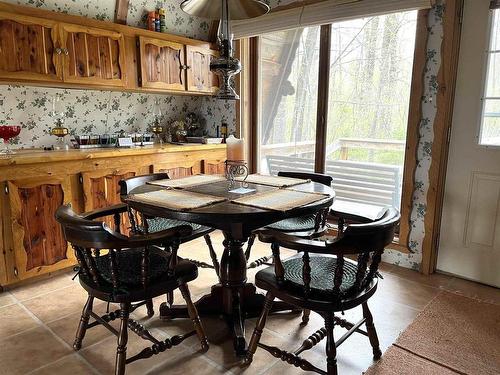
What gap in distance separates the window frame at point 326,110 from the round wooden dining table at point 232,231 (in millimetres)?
1096

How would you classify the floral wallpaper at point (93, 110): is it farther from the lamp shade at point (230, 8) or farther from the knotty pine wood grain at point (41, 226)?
the lamp shade at point (230, 8)

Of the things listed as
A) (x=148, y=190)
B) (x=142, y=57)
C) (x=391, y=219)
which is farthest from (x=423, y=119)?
(x=142, y=57)

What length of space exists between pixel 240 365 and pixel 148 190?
3.29 feet

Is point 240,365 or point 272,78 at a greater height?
point 272,78

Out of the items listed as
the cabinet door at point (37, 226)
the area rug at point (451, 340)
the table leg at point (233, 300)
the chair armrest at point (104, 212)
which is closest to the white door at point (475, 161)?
the area rug at point (451, 340)

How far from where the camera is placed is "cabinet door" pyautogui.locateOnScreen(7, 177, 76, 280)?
260cm

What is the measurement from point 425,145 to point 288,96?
151cm

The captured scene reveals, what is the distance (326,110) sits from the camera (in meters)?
3.51

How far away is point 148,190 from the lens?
2.07 m

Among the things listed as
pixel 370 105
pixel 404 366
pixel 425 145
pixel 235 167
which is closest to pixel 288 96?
pixel 370 105

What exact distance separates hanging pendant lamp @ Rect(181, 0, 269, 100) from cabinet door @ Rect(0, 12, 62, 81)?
1.45 metres

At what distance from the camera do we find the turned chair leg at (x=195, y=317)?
1841mm

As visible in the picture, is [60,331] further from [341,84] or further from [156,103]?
[341,84]

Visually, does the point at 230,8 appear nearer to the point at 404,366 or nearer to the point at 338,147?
the point at 404,366
